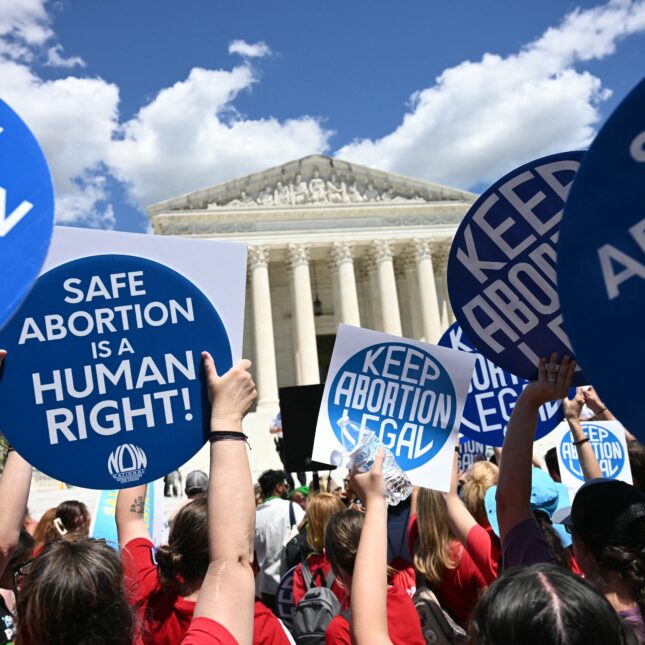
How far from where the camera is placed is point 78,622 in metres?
1.88

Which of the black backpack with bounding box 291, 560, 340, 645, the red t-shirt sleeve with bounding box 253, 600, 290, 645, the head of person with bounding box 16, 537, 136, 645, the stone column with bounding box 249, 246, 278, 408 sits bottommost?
the black backpack with bounding box 291, 560, 340, 645

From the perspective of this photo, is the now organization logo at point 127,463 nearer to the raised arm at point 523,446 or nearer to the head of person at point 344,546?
the head of person at point 344,546

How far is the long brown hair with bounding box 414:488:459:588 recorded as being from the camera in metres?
3.74

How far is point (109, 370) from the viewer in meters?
2.57

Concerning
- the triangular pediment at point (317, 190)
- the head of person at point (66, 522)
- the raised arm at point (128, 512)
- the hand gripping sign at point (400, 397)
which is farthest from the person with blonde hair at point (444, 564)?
the triangular pediment at point (317, 190)

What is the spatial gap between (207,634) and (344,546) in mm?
1527

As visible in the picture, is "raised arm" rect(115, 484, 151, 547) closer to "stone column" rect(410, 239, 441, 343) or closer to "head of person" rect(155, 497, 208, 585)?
"head of person" rect(155, 497, 208, 585)

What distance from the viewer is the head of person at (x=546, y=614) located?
1.47 m

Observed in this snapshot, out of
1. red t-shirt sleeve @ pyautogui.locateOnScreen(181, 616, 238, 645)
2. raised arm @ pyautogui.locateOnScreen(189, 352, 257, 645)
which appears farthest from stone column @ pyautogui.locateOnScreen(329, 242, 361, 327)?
red t-shirt sleeve @ pyautogui.locateOnScreen(181, 616, 238, 645)

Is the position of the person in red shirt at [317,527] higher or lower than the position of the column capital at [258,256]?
lower

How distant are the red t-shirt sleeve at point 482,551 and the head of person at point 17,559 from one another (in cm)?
247

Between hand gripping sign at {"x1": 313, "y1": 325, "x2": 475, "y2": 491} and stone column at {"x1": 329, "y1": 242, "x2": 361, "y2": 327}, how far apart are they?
3552 cm

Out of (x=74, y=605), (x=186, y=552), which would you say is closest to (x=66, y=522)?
(x=186, y=552)

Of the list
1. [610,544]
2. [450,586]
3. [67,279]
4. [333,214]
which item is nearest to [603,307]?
[610,544]
